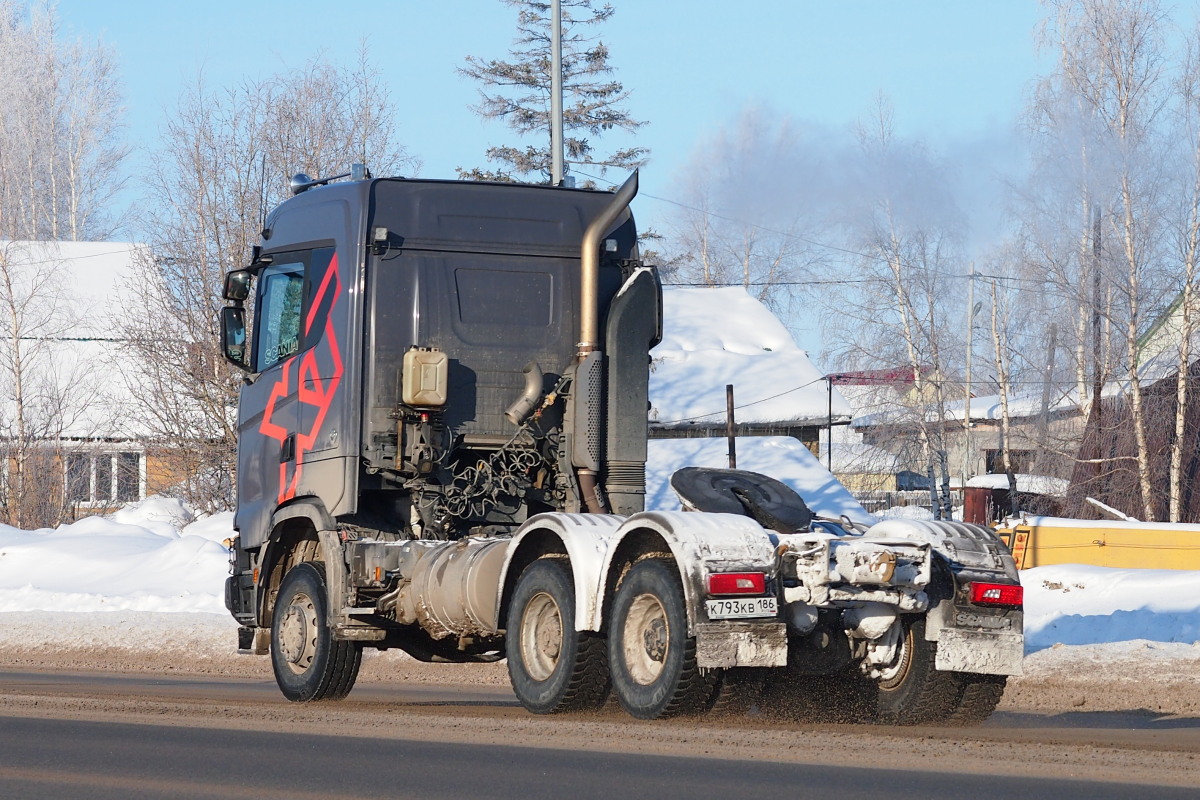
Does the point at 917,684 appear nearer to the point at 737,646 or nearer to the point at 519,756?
the point at 737,646

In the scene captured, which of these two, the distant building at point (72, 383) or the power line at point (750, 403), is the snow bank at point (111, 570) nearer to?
the distant building at point (72, 383)

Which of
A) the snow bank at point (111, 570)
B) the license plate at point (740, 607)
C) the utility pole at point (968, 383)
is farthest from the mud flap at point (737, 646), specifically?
the utility pole at point (968, 383)

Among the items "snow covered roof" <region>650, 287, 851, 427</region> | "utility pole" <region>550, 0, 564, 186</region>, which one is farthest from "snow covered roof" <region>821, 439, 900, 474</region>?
"utility pole" <region>550, 0, 564, 186</region>

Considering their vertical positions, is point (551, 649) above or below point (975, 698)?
above

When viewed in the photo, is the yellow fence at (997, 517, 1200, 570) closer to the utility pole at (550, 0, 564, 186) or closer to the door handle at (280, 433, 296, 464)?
the utility pole at (550, 0, 564, 186)

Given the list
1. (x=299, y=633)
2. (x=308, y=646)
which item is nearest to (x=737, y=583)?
(x=308, y=646)

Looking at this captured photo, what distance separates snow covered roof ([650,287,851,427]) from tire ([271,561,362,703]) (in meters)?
26.4

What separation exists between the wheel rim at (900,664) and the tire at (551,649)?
5.24 feet

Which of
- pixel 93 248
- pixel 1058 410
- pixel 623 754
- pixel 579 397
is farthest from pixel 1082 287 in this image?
pixel 93 248

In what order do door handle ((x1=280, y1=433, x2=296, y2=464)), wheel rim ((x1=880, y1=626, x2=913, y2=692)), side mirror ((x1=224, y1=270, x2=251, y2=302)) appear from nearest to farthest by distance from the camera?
wheel rim ((x1=880, y1=626, x2=913, y2=692)) → door handle ((x1=280, y1=433, x2=296, y2=464)) → side mirror ((x1=224, y1=270, x2=251, y2=302))

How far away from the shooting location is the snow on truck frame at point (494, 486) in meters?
8.55

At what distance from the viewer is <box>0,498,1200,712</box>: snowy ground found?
13109 millimetres

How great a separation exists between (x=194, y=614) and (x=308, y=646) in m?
7.95

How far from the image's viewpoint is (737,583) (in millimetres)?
7762
